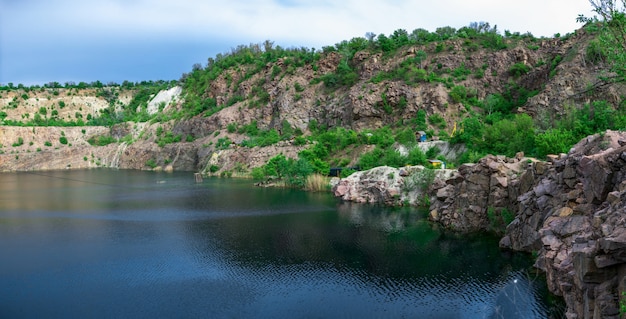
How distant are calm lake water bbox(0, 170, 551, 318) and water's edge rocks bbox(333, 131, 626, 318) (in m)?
1.65

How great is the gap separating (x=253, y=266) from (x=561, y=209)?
14341 millimetres

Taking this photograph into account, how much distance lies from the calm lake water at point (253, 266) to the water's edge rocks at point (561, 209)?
5.40 feet

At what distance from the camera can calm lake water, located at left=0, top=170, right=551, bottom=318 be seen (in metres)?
17.9

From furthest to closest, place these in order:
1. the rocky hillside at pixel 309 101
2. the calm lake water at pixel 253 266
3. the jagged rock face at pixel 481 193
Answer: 1. the rocky hillside at pixel 309 101
2. the jagged rock face at pixel 481 193
3. the calm lake water at pixel 253 266

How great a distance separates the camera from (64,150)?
91812 mm

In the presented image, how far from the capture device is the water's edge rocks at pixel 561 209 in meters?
13.3

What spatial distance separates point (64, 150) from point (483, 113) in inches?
3111

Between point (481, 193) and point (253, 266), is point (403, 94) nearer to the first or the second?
point (481, 193)

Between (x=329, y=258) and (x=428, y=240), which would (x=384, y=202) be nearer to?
(x=428, y=240)

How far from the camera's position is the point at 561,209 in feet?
63.9

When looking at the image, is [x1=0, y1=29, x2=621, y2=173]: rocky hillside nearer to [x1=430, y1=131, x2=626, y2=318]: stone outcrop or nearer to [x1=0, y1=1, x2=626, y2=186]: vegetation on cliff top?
[x1=0, y1=1, x2=626, y2=186]: vegetation on cliff top

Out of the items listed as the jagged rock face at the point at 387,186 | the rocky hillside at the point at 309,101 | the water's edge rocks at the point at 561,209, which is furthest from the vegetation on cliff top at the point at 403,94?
the water's edge rocks at the point at 561,209

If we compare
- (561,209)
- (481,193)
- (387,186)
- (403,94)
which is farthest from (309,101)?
(561,209)

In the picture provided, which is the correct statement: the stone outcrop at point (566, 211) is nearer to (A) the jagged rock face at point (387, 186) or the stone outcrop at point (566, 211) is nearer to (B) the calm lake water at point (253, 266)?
(B) the calm lake water at point (253, 266)
